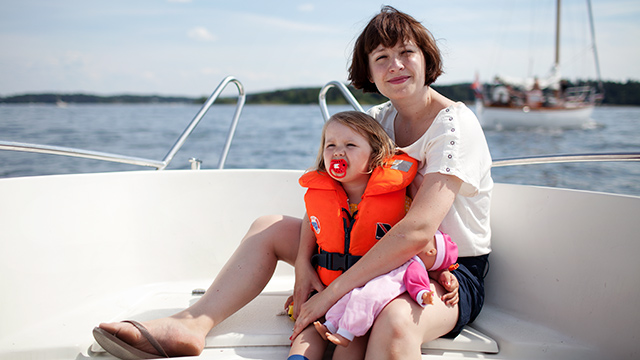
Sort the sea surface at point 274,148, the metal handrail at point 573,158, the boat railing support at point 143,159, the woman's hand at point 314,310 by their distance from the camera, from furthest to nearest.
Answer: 1. the sea surface at point 274,148
2. the boat railing support at point 143,159
3. the metal handrail at point 573,158
4. the woman's hand at point 314,310

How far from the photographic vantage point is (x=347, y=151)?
124cm

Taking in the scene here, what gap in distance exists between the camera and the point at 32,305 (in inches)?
55.6

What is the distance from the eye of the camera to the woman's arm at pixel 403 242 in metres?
1.08

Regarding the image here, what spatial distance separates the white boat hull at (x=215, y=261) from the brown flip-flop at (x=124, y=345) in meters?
0.14

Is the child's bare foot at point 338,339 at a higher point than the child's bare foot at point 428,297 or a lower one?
lower

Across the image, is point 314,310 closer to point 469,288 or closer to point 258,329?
point 258,329

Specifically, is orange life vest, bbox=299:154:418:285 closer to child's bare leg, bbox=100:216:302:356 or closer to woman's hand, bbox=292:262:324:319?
woman's hand, bbox=292:262:324:319

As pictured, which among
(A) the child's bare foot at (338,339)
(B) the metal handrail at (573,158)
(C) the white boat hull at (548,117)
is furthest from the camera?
(C) the white boat hull at (548,117)

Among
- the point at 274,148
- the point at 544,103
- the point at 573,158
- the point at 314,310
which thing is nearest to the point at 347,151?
the point at 314,310

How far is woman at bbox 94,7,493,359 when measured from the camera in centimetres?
107

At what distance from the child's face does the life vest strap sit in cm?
20

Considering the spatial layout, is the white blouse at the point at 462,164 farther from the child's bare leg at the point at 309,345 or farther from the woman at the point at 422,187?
the child's bare leg at the point at 309,345

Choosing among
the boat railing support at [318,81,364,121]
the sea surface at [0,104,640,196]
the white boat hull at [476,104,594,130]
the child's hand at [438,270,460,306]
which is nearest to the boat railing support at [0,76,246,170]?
the boat railing support at [318,81,364,121]

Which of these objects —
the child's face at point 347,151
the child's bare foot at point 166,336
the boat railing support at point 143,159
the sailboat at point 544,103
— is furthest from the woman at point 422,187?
the sailboat at point 544,103
